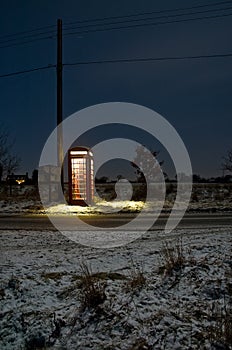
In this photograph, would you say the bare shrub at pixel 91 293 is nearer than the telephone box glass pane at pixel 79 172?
Yes

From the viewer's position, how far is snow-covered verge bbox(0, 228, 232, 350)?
379 centimetres

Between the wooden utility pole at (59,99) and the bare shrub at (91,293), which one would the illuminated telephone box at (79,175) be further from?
the bare shrub at (91,293)

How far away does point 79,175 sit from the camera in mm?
17656

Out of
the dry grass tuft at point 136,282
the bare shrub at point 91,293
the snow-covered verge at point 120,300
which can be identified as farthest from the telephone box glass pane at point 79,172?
the bare shrub at point 91,293

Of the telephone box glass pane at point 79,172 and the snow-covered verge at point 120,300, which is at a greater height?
the telephone box glass pane at point 79,172

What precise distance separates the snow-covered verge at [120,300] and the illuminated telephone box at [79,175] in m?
11.3

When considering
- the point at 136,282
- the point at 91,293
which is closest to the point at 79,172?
the point at 136,282

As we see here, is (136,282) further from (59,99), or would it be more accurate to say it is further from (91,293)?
(59,99)

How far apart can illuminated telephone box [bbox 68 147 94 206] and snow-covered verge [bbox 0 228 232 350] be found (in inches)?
446

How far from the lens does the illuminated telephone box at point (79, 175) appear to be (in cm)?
1756

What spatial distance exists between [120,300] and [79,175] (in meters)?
13.4

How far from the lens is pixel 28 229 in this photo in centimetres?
1031

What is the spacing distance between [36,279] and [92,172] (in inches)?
547

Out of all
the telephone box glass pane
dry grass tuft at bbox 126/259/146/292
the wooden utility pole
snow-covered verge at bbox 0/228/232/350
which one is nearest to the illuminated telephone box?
the telephone box glass pane
